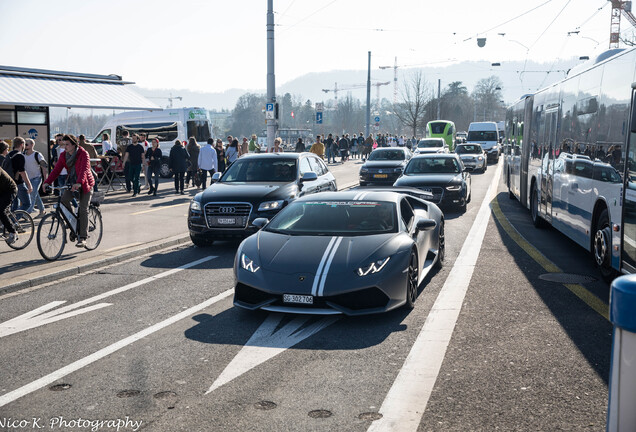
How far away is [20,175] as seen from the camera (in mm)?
13172

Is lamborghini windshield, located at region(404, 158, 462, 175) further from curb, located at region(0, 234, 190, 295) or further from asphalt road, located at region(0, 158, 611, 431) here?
asphalt road, located at region(0, 158, 611, 431)

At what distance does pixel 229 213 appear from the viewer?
1195cm

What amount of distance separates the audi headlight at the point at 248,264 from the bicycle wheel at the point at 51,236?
442 cm

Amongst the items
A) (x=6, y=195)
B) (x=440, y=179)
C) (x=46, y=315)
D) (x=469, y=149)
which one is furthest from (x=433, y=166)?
(x=469, y=149)

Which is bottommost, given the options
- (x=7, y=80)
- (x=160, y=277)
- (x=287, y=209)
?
(x=160, y=277)

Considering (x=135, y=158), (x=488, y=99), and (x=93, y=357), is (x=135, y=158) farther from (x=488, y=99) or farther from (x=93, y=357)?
(x=488, y=99)

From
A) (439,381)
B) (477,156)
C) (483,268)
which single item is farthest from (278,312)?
(477,156)

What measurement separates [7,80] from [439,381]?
18134mm

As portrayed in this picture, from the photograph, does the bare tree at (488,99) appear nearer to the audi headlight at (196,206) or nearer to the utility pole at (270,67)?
the utility pole at (270,67)

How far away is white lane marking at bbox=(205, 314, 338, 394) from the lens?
5496 mm

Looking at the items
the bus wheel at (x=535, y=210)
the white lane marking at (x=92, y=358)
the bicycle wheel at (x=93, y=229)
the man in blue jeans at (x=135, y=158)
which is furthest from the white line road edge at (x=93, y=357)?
the man in blue jeans at (x=135, y=158)

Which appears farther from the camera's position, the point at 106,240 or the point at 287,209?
the point at 106,240

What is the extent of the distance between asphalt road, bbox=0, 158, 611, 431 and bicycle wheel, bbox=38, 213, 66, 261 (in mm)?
1376

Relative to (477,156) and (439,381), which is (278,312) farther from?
(477,156)
